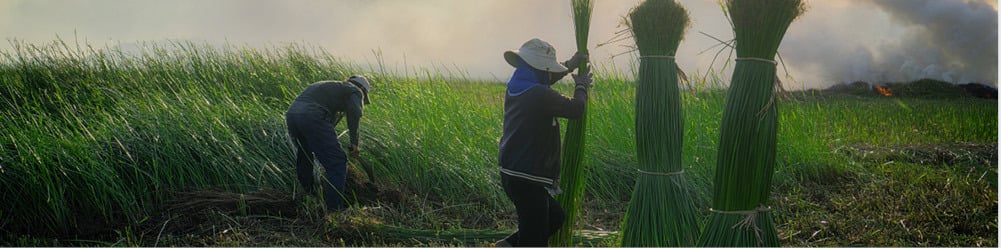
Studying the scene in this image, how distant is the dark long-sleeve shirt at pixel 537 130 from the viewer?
2.84 metres

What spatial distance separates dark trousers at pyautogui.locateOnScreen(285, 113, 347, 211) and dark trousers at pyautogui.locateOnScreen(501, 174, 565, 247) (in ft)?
6.20

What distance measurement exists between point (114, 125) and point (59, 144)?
0.38 meters

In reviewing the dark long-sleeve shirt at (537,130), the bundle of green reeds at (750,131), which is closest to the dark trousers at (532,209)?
the dark long-sleeve shirt at (537,130)

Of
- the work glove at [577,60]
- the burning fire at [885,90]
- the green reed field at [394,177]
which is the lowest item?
the green reed field at [394,177]

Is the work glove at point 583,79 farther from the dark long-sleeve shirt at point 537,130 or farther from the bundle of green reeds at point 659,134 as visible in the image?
the bundle of green reeds at point 659,134

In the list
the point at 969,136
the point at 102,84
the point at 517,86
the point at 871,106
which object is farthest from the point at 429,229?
the point at 871,106

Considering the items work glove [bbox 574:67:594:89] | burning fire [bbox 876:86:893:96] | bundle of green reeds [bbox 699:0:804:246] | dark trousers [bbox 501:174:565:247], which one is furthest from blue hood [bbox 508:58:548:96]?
burning fire [bbox 876:86:893:96]

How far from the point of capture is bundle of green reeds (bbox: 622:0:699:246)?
2842 millimetres

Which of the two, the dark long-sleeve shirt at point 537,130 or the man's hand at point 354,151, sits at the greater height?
the dark long-sleeve shirt at point 537,130

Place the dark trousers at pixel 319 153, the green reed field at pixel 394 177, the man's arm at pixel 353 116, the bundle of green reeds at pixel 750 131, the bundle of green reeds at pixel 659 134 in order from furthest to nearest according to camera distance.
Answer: the man's arm at pixel 353 116
the dark trousers at pixel 319 153
the green reed field at pixel 394 177
the bundle of green reeds at pixel 659 134
the bundle of green reeds at pixel 750 131

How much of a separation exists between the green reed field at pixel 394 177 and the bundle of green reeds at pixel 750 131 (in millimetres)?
964

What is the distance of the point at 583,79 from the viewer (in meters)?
2.88

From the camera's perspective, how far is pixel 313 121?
4820 mm

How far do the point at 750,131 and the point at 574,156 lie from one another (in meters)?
0.75
